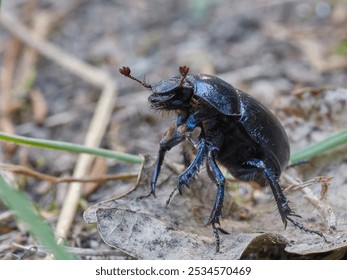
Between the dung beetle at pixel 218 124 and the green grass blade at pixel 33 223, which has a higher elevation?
the dung beetle at pixel 218 124

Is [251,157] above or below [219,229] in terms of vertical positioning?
above

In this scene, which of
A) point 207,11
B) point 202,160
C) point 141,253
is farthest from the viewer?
point 207,11

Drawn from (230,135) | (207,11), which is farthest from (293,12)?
(230,135)

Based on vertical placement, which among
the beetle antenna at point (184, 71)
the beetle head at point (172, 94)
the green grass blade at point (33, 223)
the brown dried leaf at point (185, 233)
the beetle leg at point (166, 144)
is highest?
the beetle head at point (172, 94)

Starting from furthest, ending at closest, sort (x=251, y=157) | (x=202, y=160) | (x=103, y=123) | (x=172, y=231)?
(x=103, y=123)
(x=251, y=157)
(x=202, y=160)
(x=172, y=231)

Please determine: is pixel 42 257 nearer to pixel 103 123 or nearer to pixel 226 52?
pixel 103 123

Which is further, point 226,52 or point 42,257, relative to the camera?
point 226,52

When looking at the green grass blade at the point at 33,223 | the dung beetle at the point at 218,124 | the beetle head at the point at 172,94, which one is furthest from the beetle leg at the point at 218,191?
the green grass blade at the point at 33,223

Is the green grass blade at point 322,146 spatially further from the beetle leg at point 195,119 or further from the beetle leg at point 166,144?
the beetle leg at point 166,144
